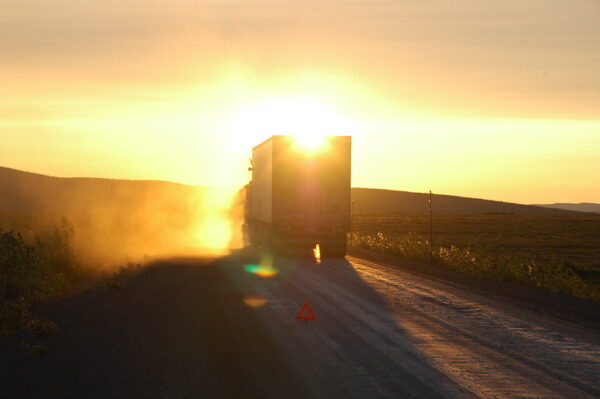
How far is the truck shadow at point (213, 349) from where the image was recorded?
31.9 feet

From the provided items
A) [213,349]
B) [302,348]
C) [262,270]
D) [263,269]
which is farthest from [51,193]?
[302,348]

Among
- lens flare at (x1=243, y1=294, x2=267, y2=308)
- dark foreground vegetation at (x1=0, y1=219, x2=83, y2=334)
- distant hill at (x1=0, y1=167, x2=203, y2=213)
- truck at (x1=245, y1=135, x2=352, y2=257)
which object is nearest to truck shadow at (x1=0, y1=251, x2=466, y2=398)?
lens flare at (x1=243, y1=294, x2=267, y2=308)

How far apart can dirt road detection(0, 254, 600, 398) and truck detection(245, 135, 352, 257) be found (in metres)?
11.4

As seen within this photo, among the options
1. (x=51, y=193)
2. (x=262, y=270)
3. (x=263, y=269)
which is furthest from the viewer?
(x=51, y=193)

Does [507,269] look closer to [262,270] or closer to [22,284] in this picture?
[262,270]

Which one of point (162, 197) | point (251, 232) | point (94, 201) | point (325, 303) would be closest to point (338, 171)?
point (251, 232)

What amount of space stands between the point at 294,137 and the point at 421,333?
19.1 metres

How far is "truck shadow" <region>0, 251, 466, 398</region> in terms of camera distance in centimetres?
971

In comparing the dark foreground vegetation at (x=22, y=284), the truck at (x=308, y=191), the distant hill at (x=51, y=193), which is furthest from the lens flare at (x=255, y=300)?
the distant hill at (x=51, y=193)

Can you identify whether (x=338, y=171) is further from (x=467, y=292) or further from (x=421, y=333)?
(x=421, y=333)

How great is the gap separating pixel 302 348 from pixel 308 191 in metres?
20.1

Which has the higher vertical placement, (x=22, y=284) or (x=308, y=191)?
(x=308, y=191)

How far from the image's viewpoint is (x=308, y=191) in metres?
32.4

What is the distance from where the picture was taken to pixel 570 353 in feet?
39.8
